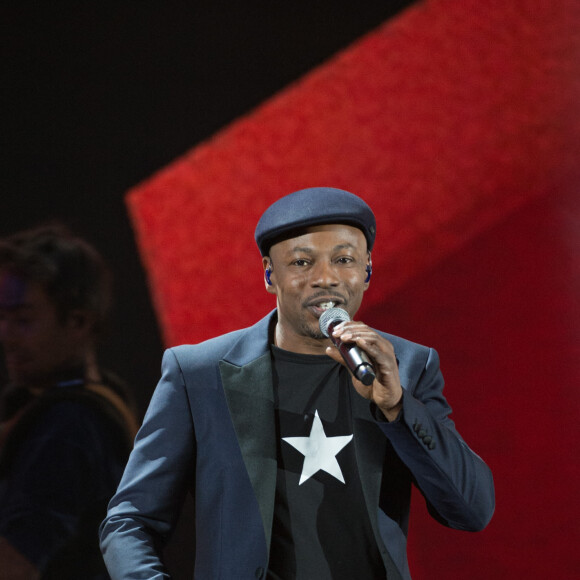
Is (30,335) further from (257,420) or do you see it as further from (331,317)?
(331,317)

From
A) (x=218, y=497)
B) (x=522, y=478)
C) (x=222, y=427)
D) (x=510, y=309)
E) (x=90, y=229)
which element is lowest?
(x=522, y=478)

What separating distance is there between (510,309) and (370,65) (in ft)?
3.12

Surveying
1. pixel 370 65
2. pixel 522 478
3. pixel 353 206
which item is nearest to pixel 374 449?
pixel 353 206

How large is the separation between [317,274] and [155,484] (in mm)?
573

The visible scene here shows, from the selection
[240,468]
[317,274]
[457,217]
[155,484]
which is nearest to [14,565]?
[155,484]

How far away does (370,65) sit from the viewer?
249 centimetres

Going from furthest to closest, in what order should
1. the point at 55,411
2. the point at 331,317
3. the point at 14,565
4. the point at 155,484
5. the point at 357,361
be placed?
the point at 55,411
the point at 14,565
the point at 155,484
the point at 331,317
the point at 357,361

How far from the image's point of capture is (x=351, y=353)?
1.26 meters

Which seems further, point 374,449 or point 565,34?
point 565,34

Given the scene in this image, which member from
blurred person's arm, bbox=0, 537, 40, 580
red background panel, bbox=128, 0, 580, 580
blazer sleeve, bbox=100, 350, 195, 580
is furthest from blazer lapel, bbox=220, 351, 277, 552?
blurred person's arm, bbox=0, 537, 40, 580

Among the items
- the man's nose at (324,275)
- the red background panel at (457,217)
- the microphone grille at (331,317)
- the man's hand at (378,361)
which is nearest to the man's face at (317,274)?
the man's nose at (324,275)

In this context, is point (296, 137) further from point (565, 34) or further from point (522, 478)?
point (522, 478)

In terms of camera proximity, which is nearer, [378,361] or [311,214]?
[378,361]

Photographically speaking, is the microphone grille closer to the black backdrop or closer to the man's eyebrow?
the man's eyebrow
